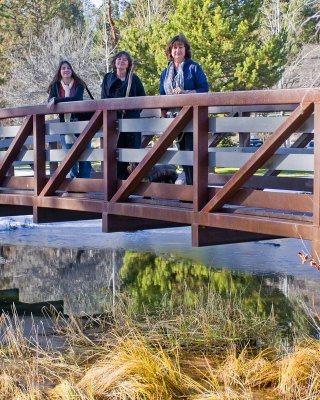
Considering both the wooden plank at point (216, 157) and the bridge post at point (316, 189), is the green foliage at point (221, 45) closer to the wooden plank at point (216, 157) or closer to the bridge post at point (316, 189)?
the wooden plank at point (216, 157)

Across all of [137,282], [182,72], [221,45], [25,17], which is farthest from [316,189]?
[25,17]

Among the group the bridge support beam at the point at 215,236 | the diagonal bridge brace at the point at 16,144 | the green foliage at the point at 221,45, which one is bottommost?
the bridge support beam at the point at 215,236

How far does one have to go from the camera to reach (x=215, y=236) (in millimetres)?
8047

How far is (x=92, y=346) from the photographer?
27.4 feet

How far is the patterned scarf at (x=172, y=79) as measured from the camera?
8.80 meters

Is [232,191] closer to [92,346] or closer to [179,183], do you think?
[179,183]

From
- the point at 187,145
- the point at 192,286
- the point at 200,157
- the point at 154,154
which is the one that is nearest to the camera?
the point at 200,157

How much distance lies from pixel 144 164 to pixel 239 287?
11.9 ft

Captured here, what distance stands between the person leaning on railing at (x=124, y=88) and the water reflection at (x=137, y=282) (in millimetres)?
2013

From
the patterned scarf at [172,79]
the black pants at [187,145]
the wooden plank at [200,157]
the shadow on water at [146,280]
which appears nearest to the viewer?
the wooden plank at [200,157]

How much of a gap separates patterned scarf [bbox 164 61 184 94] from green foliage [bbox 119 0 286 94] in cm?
2131

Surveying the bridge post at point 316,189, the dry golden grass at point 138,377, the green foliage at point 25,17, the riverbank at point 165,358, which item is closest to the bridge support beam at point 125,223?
the riverbank at point 165,358

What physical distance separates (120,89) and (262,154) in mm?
2819

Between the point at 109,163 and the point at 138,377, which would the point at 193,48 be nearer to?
the point at 109,163
